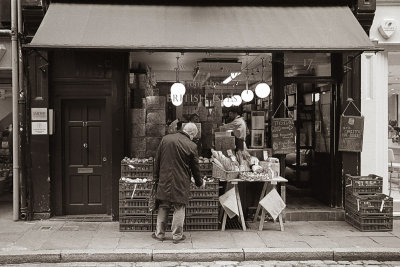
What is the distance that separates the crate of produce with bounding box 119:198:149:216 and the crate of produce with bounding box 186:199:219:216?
2.50 ft

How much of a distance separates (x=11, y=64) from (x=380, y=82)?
24.6 ft

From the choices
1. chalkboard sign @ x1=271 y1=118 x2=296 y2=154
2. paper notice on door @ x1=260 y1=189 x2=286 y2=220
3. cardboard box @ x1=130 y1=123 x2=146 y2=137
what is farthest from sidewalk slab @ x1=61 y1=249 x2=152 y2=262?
chalkboard sign @ x1=271 y1=118 x2=296 y2=154

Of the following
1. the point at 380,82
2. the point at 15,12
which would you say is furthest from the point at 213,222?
the point at 15,12

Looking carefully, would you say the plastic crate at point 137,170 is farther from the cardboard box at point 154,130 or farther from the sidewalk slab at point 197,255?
the sidewalk slab at point 197,255

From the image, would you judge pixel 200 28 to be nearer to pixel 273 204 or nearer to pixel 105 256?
pixel 273 204

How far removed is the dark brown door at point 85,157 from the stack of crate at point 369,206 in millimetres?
4880

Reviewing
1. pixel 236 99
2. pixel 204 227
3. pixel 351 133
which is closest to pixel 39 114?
pixel 204 227

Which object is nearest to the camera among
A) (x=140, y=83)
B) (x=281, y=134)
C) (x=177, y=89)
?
(x=281, y=134)

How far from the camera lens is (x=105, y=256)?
291 inches

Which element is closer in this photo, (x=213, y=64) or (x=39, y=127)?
(x=39, y=127)

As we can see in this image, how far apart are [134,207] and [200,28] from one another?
136 inches

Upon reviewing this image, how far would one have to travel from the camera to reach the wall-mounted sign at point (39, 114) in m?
9.52

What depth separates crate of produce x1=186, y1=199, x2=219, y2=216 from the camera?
8844 mm

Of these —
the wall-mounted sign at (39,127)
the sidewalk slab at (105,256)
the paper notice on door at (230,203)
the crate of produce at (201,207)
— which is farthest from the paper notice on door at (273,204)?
the wall-mounted sign at (39,127)
